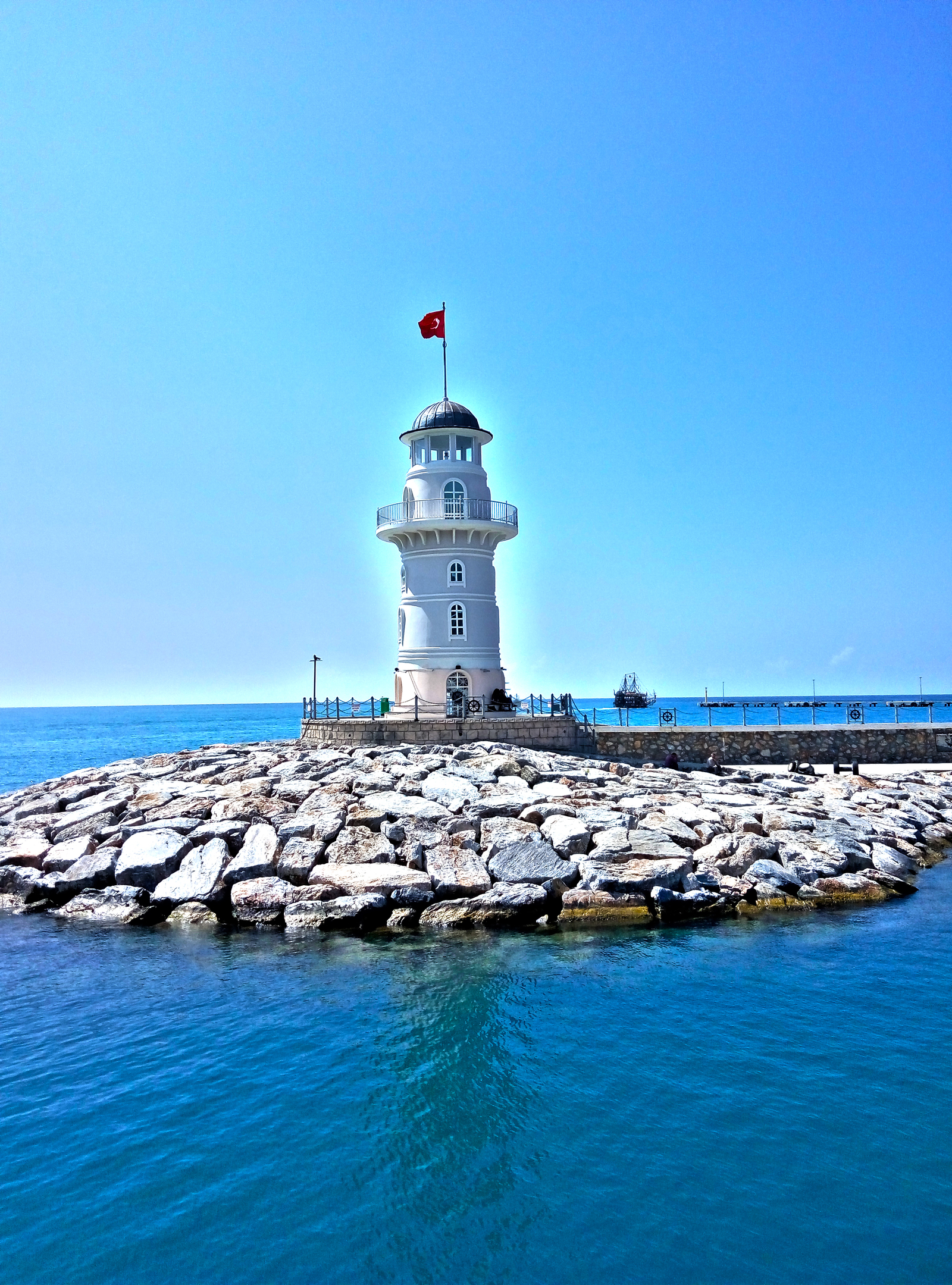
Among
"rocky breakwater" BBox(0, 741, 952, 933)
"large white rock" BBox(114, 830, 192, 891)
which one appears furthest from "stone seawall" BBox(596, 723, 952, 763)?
"large white rock" BBox(114, 830, 192, 891)

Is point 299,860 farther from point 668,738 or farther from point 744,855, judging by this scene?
point 668,738

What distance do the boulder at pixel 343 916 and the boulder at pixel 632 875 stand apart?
130 inches

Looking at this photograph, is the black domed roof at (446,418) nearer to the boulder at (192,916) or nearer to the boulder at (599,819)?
the boulder at (599,819)

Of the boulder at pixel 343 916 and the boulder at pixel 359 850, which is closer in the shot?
the boulder at pixel 343 916

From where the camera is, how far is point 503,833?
16.0 metres

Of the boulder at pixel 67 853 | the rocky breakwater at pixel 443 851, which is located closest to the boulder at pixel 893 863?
the rocky breakwater at pixel 443 851

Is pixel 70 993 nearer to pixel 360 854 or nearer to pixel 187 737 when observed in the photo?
pixel 360 854

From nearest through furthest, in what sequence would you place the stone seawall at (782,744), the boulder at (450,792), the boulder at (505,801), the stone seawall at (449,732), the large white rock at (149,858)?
1. the large white rock at (149,858)
2. the boulder at (505,801)
3. the boulder at (450,792)
4. the stone seawall at (449,732)
5. the stone seawall at (782,744)

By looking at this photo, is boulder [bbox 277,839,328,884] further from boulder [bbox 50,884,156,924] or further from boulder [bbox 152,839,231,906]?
boulder [bbox 50,884,156,924]

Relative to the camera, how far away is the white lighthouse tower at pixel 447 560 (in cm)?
2844

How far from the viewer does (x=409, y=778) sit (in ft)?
65.3

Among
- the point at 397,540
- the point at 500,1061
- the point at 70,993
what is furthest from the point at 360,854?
the point at 397,540

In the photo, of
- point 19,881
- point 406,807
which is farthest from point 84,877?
point 406,807

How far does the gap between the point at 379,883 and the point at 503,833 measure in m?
2.65
